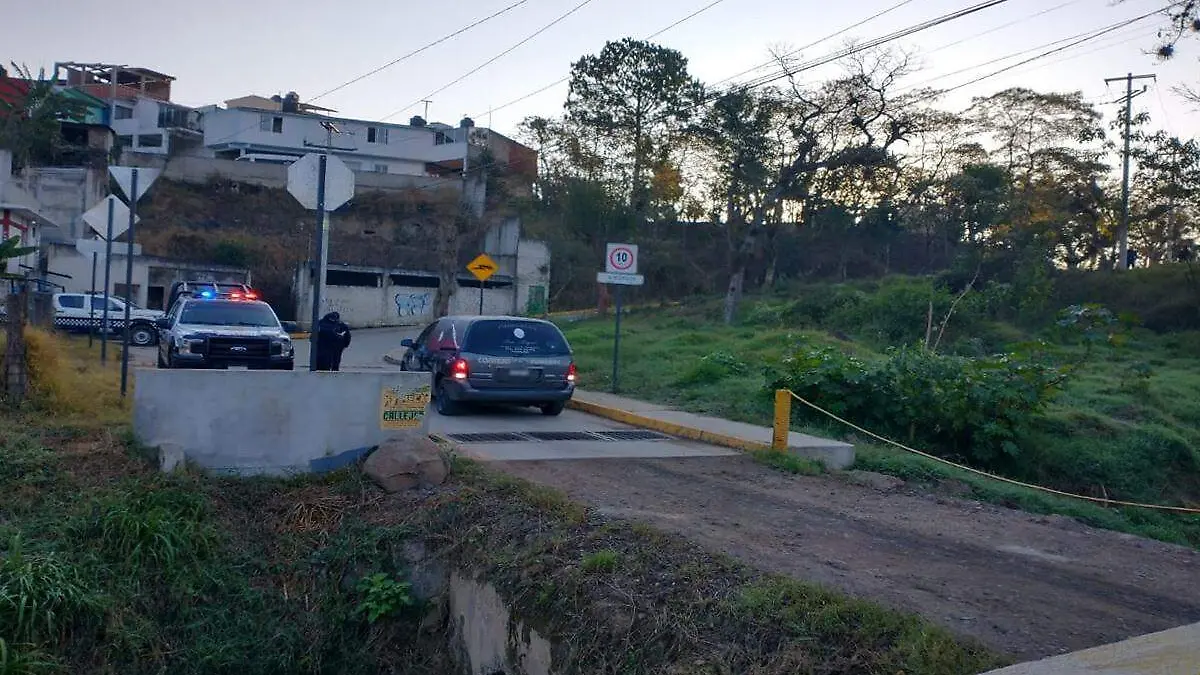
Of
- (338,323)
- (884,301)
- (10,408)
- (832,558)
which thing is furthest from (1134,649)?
(884,301)

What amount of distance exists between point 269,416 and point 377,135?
55458 mm

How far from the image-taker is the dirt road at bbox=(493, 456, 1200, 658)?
6.16 meters

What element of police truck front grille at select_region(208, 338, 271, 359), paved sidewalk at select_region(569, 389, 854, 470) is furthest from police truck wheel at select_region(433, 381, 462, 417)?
police truck front grille at select_region(208, 338, 271, 359)

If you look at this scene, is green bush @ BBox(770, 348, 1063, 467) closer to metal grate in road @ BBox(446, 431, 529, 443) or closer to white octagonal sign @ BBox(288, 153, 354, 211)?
metal grate in road @ BBox(446, 431, 529, 443)

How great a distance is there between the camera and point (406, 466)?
9.10 meters

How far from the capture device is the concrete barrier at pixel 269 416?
9.06 meters

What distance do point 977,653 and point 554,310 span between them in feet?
154

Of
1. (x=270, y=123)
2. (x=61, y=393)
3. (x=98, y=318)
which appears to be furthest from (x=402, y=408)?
(x=270, y=123)

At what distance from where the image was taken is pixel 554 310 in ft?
170

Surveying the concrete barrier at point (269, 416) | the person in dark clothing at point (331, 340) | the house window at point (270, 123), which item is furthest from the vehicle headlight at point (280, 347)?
the house window at point (270, 123)

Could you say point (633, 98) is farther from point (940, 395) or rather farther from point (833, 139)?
point (940, 395)

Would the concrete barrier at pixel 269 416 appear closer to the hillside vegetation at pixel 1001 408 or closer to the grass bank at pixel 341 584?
the grass bank at pixel 341 584

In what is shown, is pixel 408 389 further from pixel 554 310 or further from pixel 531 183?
pixel 531 183

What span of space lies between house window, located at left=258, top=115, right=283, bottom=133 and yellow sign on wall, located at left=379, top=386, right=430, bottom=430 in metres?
53.6
